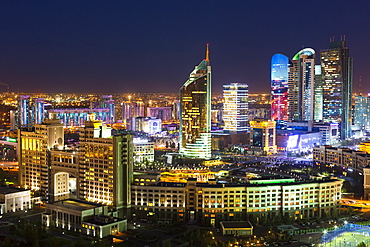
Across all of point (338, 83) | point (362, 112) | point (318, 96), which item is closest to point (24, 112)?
point (318, 96)

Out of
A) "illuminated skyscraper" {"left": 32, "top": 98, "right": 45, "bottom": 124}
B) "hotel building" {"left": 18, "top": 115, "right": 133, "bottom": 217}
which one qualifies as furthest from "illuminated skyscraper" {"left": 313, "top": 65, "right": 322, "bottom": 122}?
"hotel building" {"left": 18, "top": 115, "right": 133, "bottom": 217}

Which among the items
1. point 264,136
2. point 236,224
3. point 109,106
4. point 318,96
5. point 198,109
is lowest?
point 236,224

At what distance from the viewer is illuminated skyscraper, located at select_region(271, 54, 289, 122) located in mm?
62594

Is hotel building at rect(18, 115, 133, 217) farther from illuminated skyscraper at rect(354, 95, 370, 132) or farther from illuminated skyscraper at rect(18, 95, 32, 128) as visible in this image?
illuminated skyscraper at rect(354, 95, 370, 132)

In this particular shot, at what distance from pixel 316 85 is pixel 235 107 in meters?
13.9

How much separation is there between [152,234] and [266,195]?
5828 mm

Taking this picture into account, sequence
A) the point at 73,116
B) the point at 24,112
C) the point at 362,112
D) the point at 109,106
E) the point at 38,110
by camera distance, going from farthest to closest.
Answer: the point at 109,106 < the point at 73,116 < the point at 362,112 < the point at 38,110 < the point at 24,112

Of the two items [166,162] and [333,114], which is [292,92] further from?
[166,162]

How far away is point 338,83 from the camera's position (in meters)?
58.6

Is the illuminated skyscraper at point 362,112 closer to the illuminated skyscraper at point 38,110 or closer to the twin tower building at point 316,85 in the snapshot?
the twin tower building at point 316,85

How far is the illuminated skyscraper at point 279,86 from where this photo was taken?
62.6 m

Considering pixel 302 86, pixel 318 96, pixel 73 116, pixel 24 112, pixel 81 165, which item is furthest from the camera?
pixel 73 116

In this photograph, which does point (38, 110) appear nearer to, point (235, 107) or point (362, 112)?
point (235, 107)

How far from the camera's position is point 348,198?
2658cm
